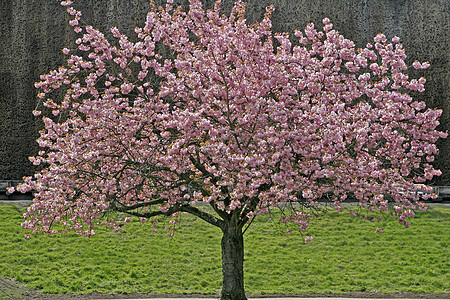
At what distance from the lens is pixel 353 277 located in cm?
1579

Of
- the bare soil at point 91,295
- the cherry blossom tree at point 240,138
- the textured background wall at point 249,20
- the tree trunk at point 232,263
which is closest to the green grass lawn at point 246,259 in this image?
the bare soil at point 91,295

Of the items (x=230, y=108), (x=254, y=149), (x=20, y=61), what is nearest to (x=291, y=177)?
(x=254, y=149)

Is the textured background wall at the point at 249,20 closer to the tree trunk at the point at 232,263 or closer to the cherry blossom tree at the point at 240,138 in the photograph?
the cherry blossom tree at the point at 240,138

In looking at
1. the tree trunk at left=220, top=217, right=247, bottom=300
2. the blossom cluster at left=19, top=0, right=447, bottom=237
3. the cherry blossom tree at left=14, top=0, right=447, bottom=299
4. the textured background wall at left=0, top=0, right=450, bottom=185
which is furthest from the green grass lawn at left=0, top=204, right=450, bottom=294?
the textured background wall at left=0, top=0, right=450, bottom=185

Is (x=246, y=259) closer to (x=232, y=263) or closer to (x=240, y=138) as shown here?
(x=232, y=263)

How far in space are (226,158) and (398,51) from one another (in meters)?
4.66

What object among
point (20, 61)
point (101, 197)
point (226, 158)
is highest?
point (20, 61)

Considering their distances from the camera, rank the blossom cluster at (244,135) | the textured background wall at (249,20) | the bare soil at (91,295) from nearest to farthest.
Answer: the blossom cluster at (244,135) < the bare soil at (91,295) < the textured background wall at (249,20)

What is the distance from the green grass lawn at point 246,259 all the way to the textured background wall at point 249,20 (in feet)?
26.2

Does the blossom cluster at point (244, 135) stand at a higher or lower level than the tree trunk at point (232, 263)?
higher

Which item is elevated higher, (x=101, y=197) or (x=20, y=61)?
(x=20, y=61)

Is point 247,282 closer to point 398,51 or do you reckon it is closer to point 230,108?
point 230,108

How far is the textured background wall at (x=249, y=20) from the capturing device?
2550 cm

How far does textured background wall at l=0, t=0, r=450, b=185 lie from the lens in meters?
25.5
